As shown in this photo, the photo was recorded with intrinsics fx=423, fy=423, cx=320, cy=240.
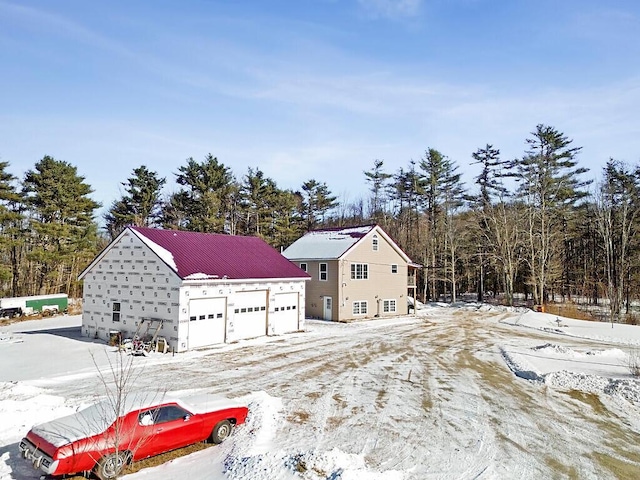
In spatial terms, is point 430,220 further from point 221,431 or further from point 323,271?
point 221,431

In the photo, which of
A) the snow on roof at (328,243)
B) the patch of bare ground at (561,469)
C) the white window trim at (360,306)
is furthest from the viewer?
the snow on roof at (328,243)

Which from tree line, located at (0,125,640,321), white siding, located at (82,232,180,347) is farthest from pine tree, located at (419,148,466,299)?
white siding, located at (82,232,180,347)

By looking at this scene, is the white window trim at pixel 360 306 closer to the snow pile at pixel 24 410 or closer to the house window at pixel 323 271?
the house window at pixel 323 271

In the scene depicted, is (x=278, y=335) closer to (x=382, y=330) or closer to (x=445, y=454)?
(x=382, y=330)

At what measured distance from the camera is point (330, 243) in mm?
37188

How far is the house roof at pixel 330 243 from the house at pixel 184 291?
8.62m

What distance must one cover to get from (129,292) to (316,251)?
17163 mm

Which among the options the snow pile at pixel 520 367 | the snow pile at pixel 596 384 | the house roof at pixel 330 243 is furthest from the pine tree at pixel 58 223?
the snow pile at pixel 596 384

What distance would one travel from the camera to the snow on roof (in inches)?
1391

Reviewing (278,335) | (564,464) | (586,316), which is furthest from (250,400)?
(586,316)

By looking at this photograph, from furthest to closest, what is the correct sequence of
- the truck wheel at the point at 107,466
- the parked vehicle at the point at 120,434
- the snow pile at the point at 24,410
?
the snow pile at the point at 24,410 → the truck wheel at the point at 107,466 → the parked vehicle at the point at 120,434

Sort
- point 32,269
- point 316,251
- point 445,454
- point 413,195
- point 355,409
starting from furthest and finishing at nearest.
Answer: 1. point 413,195
2. point 32,269
3. point 316,251
4. point 355,409
5. point 445,454

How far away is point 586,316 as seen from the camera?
37719 mm

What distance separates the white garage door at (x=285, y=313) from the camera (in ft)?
86.2
